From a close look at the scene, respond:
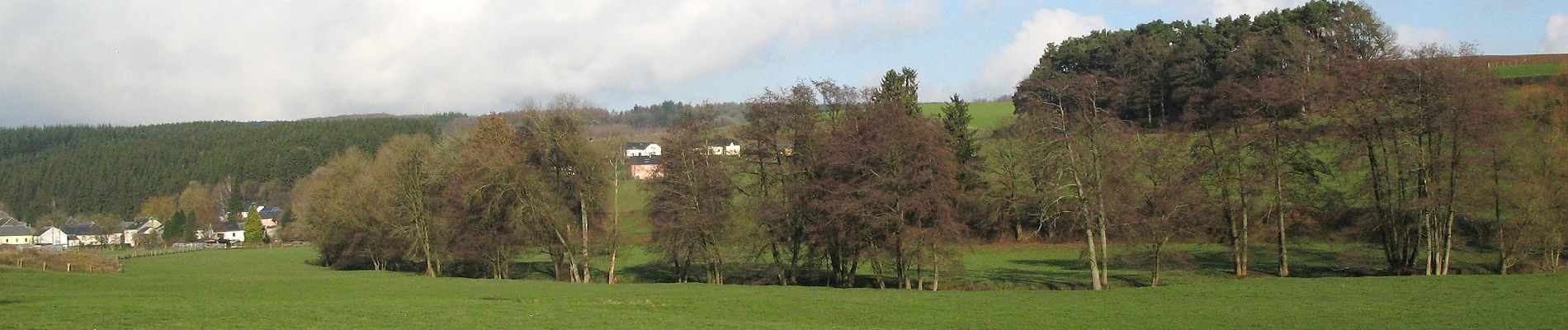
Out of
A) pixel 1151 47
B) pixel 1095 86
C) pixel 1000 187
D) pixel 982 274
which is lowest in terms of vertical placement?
pixel 982 274

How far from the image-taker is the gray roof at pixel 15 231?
173625 millimetres

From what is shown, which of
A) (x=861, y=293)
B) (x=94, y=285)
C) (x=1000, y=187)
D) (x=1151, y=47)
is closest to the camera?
(x=861, y=293)

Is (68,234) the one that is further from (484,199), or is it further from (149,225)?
(484,199)

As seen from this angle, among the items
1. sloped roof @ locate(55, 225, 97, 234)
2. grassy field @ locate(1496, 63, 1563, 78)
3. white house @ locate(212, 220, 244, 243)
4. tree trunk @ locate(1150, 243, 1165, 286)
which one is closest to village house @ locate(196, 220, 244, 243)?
white house @ locate(212, 220, 244, 243)

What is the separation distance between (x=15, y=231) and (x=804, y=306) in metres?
189

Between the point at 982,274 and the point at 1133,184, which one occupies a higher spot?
the point at 1133,184

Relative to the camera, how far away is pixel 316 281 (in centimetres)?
4950

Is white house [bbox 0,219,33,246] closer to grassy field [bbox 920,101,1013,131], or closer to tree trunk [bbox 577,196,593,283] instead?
grassy field [bbox 920,101,1013,131]

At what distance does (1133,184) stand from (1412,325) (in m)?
16.2

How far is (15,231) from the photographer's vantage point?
574ft

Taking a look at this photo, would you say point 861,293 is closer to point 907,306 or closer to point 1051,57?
point 907,306

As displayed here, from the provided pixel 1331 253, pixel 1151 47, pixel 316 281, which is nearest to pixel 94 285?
pixel 316 281

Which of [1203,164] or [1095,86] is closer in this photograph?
[1095,86]

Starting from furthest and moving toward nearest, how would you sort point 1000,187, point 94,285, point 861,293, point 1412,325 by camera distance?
point 1000,187, point 94,285, point 861,293, point 1412,325
